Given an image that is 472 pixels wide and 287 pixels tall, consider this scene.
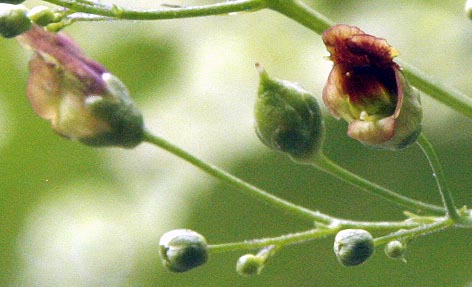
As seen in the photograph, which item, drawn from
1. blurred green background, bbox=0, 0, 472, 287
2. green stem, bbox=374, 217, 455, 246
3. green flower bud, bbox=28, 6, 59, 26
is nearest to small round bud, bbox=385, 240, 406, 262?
green stem, bbox=374, 217, 455, 246

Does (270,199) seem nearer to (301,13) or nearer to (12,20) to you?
(301,13)

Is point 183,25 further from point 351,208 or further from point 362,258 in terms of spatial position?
point 362,258

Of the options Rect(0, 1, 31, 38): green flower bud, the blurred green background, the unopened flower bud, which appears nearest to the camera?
Rect(0, 1, 31, 38): green flower bud

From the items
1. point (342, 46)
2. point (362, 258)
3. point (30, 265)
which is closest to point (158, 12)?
point (342, 46)

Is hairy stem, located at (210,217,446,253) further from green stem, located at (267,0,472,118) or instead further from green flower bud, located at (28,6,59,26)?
green flower bud, located at (28,6,59,26)

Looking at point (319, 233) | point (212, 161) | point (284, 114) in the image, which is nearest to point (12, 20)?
point (284, 114)

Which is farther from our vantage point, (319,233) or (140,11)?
(319,233)

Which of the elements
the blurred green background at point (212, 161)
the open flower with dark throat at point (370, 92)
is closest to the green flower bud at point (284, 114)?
the open flower with dark throat at point (370, 92)
